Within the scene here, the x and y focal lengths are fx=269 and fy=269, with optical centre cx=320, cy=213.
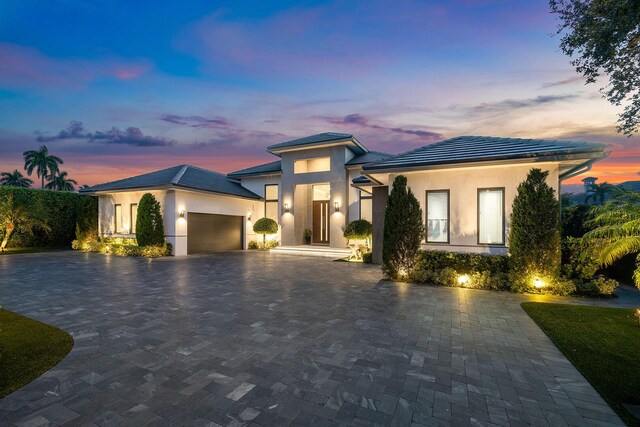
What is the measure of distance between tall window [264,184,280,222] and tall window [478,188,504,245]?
14.7 m

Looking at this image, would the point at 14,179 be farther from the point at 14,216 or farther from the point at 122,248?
the point at 122,248

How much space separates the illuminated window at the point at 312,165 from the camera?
62.3 feet

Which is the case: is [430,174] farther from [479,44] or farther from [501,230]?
[479,44]

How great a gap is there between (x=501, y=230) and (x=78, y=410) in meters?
10.4

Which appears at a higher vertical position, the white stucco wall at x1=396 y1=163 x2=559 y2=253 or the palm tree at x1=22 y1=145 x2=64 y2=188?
the palm tree at x1=22 y1=145 x2=64 y2=188

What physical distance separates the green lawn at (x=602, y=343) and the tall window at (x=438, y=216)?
3.39m

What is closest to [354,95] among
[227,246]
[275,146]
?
[275,146]

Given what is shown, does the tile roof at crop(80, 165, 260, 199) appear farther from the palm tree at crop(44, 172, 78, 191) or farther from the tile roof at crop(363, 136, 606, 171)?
the palm tree at crop(44, 172, 78, 191)

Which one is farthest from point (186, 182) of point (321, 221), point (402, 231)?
point (402, 231)

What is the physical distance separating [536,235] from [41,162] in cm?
6482

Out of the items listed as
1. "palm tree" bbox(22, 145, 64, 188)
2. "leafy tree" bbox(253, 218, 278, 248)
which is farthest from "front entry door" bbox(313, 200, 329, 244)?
"palm tree" bbox(22, 145, 64, 188)

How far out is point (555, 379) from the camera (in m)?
3.30

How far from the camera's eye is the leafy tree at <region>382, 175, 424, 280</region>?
9039 mm

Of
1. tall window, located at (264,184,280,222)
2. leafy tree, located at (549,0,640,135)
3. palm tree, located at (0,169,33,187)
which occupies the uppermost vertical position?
palm tree, located at (0,169,33,187)
